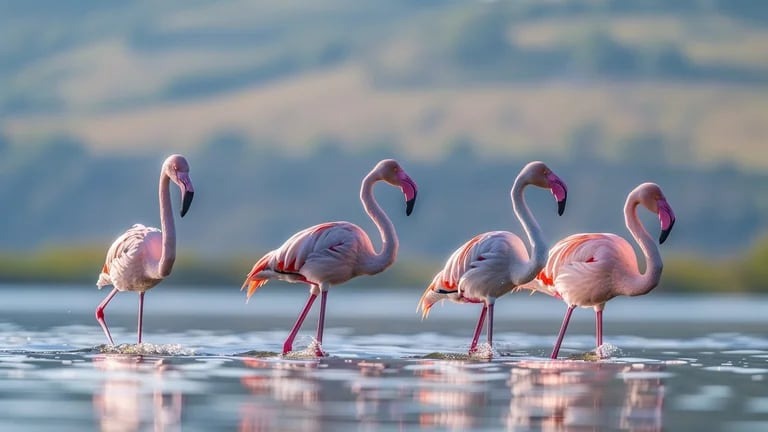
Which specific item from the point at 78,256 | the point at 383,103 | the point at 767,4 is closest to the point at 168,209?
the point at 78,256

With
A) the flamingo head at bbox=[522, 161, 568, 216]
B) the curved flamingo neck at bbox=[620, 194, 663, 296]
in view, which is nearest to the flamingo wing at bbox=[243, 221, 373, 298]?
the flamingo head at bbox=[522, 161, 568, 216]

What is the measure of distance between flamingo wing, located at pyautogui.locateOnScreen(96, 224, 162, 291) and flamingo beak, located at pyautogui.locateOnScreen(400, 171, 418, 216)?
6.99 ft

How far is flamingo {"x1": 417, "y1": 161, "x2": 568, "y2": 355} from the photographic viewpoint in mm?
12453

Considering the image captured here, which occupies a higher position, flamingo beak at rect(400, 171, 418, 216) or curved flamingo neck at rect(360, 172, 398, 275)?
flamingo beak at rect(400, 171, 418, 216)

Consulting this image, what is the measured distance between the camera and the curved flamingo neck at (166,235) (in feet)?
41.9

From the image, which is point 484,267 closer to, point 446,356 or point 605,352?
point 446,356

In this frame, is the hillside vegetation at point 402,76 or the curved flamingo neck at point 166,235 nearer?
the curved flamingo neck at point 166,235

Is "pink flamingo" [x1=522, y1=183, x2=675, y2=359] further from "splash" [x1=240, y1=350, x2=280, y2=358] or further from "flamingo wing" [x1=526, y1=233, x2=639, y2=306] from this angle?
"splash" [x1=240, y1=350, x2=280, y2=358]

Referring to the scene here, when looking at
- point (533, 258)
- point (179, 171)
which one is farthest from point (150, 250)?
point (533, 258)

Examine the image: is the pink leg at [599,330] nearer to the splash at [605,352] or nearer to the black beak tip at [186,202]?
the splash at [605,352]

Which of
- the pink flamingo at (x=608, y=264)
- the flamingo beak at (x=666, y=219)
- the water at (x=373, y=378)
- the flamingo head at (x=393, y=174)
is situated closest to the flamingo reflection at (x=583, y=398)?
the water at (x=373, y=378)

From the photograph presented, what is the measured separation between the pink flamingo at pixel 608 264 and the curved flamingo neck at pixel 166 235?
302 cm

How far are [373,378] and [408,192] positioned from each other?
3193mm

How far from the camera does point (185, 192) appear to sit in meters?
12.4
